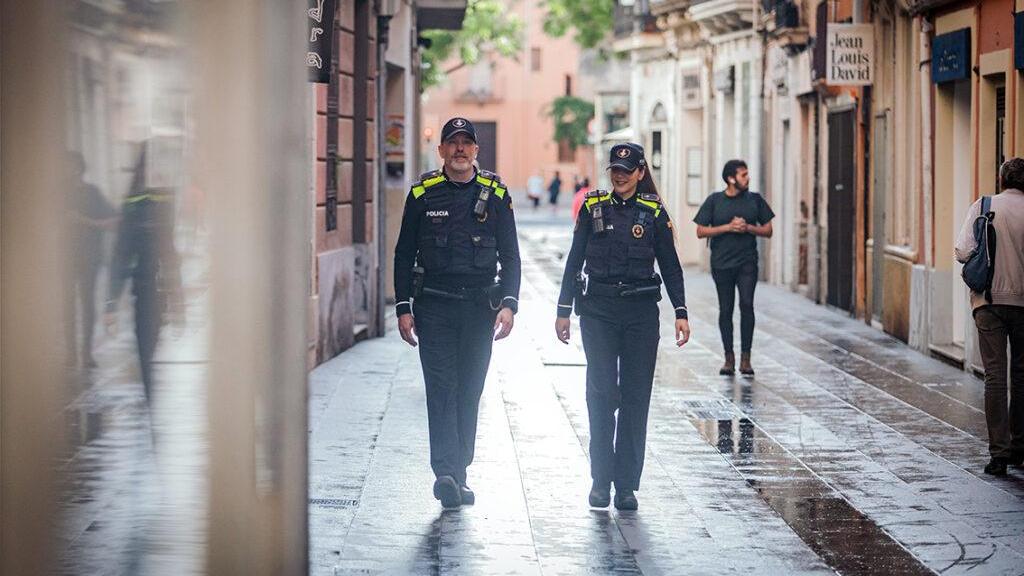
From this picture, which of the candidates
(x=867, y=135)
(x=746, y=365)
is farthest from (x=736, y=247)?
(x=867, y=135)

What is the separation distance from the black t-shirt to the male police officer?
21.9 ft

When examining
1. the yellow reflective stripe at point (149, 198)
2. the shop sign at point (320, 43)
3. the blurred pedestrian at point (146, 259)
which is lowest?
the blurred pedestrian at point (146, 259)

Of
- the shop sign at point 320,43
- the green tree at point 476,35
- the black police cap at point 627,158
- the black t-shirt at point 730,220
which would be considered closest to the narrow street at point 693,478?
the black t-shirt at point 730,220

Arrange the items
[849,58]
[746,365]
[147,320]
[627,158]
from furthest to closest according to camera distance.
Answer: [849,58], [746,365], [627,158], [147,320]

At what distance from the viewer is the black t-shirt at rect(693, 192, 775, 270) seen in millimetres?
15320

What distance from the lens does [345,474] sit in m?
9.88

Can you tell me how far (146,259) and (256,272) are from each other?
0.25 meters

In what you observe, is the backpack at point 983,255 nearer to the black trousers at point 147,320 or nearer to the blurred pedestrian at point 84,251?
the black trousers at point 147,320

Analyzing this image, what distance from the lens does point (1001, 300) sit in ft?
33.2

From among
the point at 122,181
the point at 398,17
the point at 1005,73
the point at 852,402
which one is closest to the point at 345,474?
the point at 852,402

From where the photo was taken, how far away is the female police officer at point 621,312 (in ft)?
29.3

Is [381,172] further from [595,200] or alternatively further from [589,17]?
[589,17]

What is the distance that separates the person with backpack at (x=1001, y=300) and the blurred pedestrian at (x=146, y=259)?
290 inches

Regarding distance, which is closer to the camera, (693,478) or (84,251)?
(84,251)
